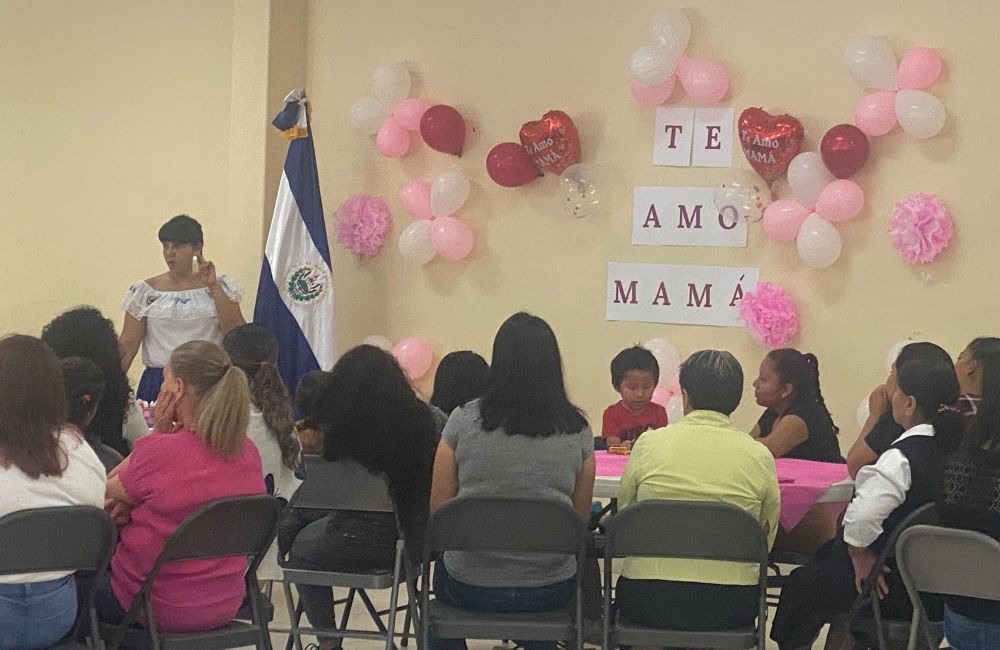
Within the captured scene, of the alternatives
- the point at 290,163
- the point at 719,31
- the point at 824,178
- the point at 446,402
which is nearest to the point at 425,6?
the point at 290,163

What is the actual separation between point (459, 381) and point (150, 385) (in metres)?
1.79

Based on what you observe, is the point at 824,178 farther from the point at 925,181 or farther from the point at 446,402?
the point at 446,402

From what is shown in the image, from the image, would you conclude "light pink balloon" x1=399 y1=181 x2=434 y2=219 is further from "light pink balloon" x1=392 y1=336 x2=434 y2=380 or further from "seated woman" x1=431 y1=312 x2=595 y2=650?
"seated woman" x1=431 y1=312 x2=595 y2=650

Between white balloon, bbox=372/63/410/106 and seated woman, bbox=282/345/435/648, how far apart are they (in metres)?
2.81

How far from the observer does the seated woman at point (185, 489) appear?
3074mm

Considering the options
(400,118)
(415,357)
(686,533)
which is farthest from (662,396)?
(686,533)

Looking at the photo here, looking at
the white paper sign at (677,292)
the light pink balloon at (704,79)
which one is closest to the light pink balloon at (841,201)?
the white paper sign at (677,292)

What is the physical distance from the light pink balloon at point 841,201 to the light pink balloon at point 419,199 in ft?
6.16

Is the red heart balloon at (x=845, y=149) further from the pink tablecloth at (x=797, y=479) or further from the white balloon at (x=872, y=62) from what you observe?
the pink tablecloth at (x=797, y=479)

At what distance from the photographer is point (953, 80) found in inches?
215

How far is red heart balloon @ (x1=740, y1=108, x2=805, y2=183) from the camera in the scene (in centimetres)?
554

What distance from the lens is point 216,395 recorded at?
3.15 metres

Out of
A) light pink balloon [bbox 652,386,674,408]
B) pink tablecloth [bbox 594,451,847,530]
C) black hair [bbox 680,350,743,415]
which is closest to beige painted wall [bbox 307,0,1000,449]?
light pink balloon [bbox 652,386,674,408]

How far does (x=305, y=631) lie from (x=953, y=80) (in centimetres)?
355
